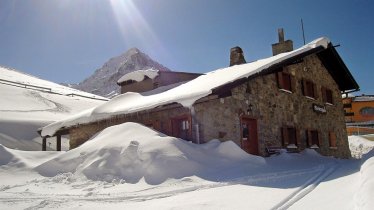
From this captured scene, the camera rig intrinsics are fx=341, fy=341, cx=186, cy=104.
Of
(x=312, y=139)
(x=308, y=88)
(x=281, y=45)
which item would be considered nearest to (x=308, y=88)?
(x=308, y=88)

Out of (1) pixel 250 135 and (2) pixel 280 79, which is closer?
(1) pixel 250 135

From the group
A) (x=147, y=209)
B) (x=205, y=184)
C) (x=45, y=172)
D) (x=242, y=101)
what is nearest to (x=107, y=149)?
(x=45, y=172)

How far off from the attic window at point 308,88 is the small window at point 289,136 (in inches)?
93.8

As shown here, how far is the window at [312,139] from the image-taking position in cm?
1518

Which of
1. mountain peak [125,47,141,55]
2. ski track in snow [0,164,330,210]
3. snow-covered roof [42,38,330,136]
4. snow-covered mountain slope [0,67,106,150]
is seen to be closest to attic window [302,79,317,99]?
snow-covered roof [42,38,330,136]

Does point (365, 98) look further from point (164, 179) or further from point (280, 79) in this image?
point (164, 179)

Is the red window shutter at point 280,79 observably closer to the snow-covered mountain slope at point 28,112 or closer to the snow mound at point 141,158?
the snow mound at point 141,158

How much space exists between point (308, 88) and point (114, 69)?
6550 inches

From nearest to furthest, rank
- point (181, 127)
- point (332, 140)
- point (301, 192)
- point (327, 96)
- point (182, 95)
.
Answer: point (301, 192)
point (182, 95)
point (181, 127)
point (332, 140)
point (327, 96)

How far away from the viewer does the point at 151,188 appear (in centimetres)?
679

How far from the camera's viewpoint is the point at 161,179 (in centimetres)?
739

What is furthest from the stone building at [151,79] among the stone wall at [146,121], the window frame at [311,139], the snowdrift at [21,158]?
the snowdrift at [21,158]

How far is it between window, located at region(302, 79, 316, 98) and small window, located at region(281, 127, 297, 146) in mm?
2429

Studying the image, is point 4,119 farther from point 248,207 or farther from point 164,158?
point 248,207
